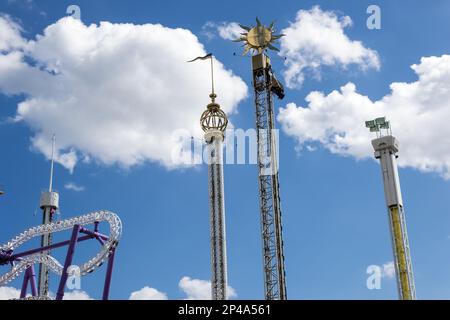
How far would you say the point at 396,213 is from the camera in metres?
64.5

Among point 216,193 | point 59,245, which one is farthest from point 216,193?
point 59,245

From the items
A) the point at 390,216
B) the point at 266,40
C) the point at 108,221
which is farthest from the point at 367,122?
the point at 108,221

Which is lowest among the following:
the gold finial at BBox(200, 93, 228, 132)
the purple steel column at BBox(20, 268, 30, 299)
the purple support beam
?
the purple steel column at BBox(20, 268, 30, 299)

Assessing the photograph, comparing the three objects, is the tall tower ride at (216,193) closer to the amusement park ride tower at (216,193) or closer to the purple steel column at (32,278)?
the amusement park ride tower at (216,193)

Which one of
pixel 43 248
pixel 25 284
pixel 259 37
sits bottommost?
pixel 25 284

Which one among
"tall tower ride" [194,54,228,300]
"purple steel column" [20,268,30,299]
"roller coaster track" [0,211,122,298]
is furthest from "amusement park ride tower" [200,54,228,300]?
"purple steel column" [20,268,30,299]

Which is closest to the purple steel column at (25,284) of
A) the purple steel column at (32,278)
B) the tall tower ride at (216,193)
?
the purple steel column at (32,278)

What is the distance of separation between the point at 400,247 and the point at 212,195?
874 inches

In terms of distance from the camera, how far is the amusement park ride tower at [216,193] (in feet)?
234

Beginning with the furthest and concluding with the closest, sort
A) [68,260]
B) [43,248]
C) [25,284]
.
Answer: [25,284], [43,248], [68,260]

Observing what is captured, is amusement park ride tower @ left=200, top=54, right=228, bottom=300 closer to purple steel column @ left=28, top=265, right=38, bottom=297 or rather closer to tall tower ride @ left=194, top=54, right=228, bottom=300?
tall tower ride @ left=194, top=54, right=228, bottom=300

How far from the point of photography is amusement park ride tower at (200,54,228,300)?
7144cm

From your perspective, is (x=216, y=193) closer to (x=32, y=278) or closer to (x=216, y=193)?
(x=216, y=193)
